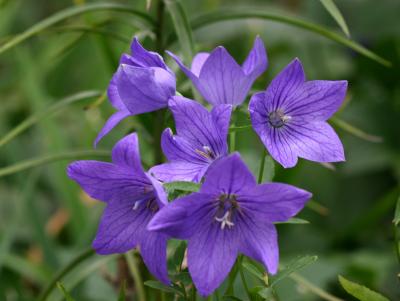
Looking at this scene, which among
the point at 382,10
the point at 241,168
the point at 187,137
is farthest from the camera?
the point at 382,10

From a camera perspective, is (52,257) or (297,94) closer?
(297,94)

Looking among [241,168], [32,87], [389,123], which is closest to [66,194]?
[32,87]

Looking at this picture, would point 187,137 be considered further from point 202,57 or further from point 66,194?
point 66,194

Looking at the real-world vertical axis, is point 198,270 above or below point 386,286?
above

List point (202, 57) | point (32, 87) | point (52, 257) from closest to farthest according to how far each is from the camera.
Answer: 1. point (202, 57)
2. point (52, 257)
3. point (32, 87)

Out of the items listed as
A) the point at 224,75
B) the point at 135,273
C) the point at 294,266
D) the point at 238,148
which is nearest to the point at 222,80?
the point at 224,75

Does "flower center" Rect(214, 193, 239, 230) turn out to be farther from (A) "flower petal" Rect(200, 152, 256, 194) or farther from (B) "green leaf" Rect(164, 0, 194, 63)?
(B) "green leaf" Rect(164, 0, 194, 63)

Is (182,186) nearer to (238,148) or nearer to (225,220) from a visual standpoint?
(225,220)

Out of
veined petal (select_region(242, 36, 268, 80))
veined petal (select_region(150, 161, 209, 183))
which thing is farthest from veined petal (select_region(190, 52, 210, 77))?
veined petal (select_region(150, 161, 209, 183))
